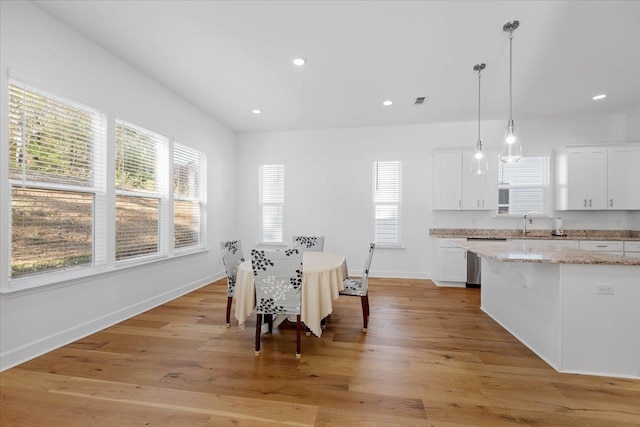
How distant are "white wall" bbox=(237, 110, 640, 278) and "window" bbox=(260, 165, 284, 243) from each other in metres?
0.14

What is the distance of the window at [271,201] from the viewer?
5.59 meters

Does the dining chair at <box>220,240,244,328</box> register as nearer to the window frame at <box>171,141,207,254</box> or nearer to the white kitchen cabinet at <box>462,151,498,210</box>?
the window frame at <box>171,141,207,254</box>

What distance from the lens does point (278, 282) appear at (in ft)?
7.57

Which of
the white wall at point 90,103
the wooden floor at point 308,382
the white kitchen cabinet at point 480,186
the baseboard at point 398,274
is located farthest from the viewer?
the baseboard at point 398,274

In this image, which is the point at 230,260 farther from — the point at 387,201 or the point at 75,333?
the point at 387,201

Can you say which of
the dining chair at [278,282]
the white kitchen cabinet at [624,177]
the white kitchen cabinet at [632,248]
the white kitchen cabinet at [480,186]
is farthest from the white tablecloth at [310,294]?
the white kitchen cabinet at [624,177]

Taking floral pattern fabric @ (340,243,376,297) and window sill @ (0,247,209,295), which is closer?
window sill @ (0,247,209,295)

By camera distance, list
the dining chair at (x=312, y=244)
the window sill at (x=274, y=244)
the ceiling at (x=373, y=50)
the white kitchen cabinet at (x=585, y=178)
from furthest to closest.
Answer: the window sill at (x=274, y=244) → the white kitchen cabinet at (x=585, y=178) → the dining chair at (x=312, y=244) → the ceiling at (x=373, y=50)

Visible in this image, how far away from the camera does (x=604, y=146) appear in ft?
14.0

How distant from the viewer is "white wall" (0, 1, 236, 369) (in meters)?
2.10

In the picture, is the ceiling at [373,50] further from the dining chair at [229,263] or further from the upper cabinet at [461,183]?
the dining chair at [229,263]

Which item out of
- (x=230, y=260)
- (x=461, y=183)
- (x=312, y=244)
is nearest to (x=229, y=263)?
(x=230, y=260)

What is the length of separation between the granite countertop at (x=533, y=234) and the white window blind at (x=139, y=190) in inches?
176

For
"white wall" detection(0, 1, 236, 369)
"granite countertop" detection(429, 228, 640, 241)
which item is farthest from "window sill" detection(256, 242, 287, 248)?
"granite countertop" detection(429, 228, 640, 241)
